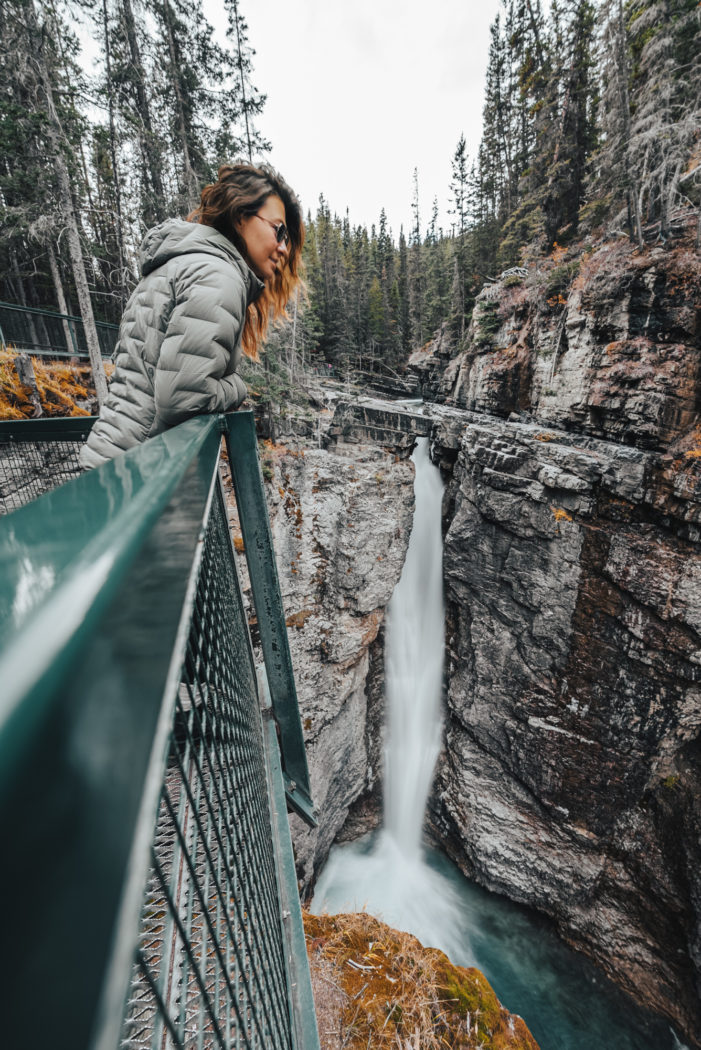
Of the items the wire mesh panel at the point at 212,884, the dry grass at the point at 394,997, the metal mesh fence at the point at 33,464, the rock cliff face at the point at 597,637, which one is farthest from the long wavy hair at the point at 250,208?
the rock cliff face at the point at 597,637

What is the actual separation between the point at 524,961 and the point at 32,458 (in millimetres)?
14009

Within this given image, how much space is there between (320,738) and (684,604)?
8.26 meters

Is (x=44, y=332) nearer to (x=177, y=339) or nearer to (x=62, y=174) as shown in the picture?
(x=62, y=174)

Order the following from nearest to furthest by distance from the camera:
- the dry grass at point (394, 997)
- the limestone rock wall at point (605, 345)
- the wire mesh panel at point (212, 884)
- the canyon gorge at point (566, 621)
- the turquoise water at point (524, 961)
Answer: the wire mesh panel at point (212, 884) → the dry grass at point (394, 997) → the turquoise water at point (524, 961) → the canyon gorge at point (566, 621) → the limestone rock wall at point (605, 345)

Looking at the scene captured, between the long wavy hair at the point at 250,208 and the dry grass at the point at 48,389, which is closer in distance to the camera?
the long wavy hair at the point at 250,208

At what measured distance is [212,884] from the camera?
1.01 m

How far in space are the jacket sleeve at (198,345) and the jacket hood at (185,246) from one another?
0.14 meters

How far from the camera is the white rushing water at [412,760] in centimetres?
1044

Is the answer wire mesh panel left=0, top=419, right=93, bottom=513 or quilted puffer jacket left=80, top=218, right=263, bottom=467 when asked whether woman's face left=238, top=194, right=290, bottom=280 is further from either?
wire mesh panel left=0, top=419, right=93, bottom=513

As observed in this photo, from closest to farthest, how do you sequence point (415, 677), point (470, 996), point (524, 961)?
point (470, 996)
point (524, 961)
point (415, 677)

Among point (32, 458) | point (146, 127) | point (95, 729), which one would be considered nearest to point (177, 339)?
point (95, 729)

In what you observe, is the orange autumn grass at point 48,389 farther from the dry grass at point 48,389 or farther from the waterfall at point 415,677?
the waterfall at point 415,677

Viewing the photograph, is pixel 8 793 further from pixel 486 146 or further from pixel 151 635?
pixel 486 146

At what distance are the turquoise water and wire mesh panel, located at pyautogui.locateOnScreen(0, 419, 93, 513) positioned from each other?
366 inches
